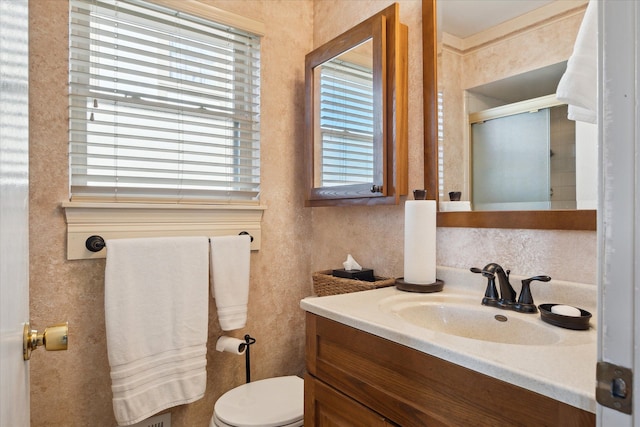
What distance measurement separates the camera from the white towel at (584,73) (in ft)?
2.91

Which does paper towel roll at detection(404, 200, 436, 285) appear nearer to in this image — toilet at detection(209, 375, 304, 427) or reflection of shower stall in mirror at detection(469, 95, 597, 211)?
reflection of shower stall in mirror at detection(469, 95, 597, 211)

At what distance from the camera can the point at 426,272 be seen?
3.97 feet

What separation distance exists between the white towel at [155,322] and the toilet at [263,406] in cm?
18

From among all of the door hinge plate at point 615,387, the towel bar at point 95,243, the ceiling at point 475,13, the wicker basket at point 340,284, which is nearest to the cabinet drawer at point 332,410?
the wicker basket at point 340,284

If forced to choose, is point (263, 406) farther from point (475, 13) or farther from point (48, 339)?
point (475, 13)

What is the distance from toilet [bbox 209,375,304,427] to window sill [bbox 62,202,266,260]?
23.6 inches

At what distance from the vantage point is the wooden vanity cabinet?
61cm

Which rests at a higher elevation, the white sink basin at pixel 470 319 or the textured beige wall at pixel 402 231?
the textured beige wall at pixel 402 231

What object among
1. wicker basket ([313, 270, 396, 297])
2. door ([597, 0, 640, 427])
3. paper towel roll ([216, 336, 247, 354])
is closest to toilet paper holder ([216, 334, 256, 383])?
paper towel roll ([216, 336, 247, 354])

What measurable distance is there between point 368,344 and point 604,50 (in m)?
0.72

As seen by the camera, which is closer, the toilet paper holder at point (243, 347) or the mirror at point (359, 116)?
the mirror at point (359, 116)

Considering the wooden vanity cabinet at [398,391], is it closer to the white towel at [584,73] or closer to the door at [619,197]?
the door at [619,197]

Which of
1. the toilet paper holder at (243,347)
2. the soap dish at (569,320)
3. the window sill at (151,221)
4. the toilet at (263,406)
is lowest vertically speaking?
the toilet at (263,406)

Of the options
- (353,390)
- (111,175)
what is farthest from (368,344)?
(111,175)
